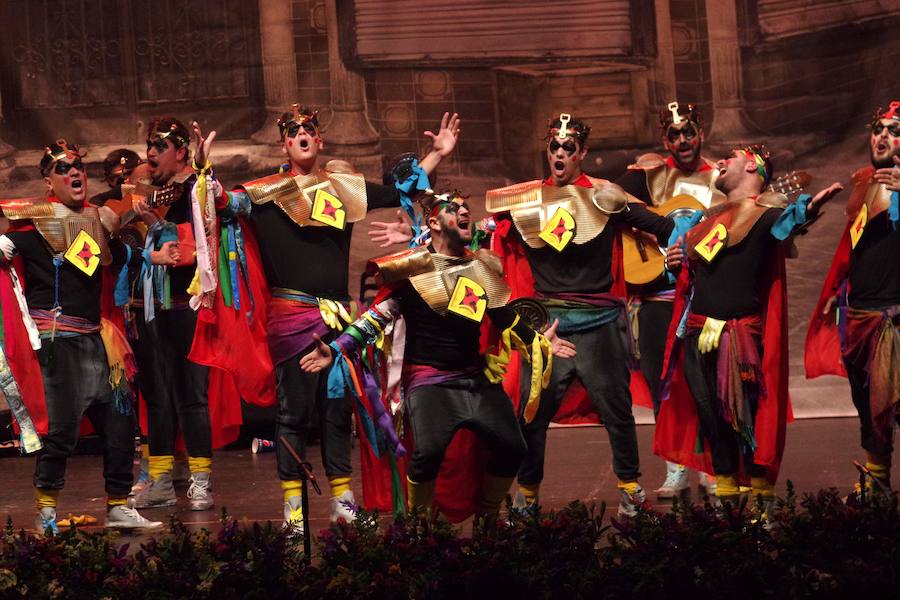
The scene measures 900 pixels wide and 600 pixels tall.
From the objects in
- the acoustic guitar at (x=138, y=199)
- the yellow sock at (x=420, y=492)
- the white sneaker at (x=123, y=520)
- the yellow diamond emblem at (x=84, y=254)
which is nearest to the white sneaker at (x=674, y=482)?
the yellow sock at (x=420, y=492)

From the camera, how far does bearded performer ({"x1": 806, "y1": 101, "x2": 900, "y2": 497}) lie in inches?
221

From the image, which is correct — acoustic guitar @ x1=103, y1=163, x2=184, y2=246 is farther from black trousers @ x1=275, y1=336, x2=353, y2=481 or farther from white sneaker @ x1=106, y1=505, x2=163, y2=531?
white sneaker @ x1=106, y1=505, x2=163, y2=531

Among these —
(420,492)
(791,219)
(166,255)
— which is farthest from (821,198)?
(166,255)

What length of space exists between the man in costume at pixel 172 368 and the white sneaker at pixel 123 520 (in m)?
0.51

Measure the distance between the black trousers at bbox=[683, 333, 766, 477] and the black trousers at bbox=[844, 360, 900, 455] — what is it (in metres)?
0.50

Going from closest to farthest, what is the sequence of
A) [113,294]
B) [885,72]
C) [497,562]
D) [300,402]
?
[497,562]
[300,402]
[113,294]
[885,72]

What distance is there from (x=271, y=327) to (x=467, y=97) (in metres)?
3.65

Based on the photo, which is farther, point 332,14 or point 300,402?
point 332,14

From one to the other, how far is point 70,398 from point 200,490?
3.27 feet

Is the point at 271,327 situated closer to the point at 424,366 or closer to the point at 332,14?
the point at 424,366

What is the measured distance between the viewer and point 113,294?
6090mm

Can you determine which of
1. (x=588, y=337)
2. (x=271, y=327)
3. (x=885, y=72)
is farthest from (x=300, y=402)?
(x=885, y=72)

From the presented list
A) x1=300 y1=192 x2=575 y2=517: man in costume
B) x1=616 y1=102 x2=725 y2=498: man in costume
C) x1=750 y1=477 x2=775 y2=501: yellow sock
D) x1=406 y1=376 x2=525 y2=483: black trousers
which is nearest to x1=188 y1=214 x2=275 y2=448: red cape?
x1=300 y1=192 x2=575 y2=517: man in costume

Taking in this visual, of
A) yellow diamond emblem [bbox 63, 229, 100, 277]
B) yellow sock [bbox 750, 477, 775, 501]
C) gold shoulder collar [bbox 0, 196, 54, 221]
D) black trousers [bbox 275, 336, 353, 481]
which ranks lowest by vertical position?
yellow sock [bbox 750, 477, 775, 501]
